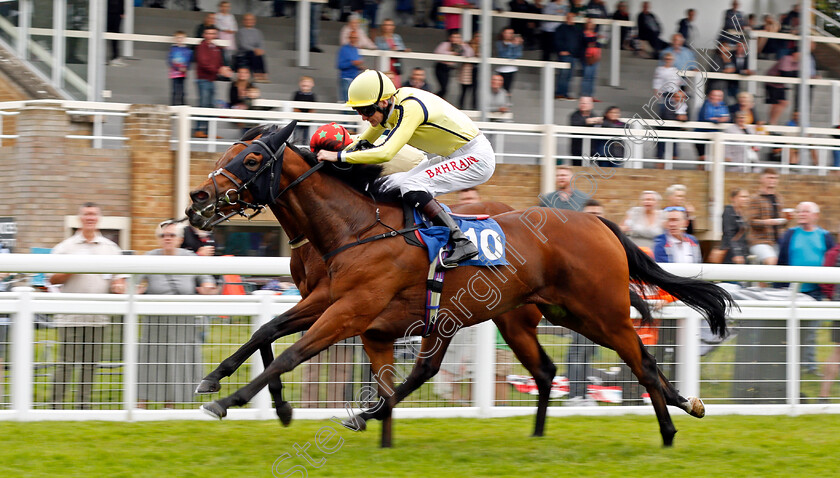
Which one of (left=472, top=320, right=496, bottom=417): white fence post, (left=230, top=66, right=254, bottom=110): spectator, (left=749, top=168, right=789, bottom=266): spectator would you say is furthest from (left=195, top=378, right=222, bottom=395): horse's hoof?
(left=230, top=66, right=254, bottom=110): spectator

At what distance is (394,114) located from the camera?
492 cm

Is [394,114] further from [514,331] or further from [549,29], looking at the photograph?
[549,29]

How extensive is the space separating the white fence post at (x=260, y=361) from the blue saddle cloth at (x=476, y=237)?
46.2 inches

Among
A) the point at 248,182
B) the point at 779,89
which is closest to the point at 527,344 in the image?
the point at 248,182

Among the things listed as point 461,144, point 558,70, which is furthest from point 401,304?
point 558,70

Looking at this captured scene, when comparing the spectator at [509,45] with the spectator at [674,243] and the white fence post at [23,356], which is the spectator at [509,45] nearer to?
the spectator at [674,243]

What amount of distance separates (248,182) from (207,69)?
6.04 m

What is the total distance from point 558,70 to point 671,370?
706 cm

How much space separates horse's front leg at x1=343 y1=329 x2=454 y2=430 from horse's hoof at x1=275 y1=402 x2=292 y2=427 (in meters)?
0.32

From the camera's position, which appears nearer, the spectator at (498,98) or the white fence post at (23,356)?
the white fence post at (23,356)

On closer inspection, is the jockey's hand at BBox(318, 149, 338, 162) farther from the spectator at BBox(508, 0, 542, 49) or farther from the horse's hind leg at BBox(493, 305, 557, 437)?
the spectator at BBox(508, 0, 542, 49)

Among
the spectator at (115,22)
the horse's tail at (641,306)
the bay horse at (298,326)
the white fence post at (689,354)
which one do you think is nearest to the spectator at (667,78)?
the white fence post at (689,354)

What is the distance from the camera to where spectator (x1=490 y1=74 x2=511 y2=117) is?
1134 centimetres

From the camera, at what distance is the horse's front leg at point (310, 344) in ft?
14.1
